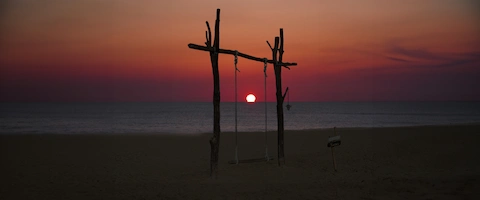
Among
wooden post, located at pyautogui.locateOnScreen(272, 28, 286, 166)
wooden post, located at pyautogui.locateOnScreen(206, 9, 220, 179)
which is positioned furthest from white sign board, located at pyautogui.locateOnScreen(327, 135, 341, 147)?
wooden post, located at pyautogui.locateOnScreen(206, 9, 220, 179)

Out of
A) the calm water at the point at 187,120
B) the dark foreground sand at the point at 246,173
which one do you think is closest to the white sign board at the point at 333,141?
the dark foreground sand at the point at 246,173

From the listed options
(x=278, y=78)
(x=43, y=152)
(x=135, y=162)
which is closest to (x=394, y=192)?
(x=278, y=78)

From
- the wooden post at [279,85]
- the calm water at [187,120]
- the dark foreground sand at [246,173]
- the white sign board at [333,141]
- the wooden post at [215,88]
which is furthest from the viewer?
the calm water at [187,120]

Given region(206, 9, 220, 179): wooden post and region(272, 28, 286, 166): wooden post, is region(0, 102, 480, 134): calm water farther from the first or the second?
region(206, 9, 220, 179): wooden post

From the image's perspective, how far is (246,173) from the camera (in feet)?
37.5

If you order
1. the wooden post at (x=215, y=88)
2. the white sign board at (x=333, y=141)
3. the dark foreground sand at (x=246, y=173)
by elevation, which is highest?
the wooden post at (x=215, y=88)

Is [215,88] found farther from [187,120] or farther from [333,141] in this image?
[187,120]

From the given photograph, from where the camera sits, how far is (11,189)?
9867 mm

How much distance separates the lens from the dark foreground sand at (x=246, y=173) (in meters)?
9.01

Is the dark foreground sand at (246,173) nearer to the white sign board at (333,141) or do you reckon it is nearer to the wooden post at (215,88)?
the wooden post at (215,88)

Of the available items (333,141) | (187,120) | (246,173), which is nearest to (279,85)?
(333,141)

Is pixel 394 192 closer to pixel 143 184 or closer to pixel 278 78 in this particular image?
pixel 278 78

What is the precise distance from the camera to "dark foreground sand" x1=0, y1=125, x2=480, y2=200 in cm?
901

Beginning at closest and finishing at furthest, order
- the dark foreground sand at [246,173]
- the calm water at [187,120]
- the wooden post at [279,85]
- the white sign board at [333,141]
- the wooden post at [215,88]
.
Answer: the dark foreground sand at [246,173]
the wooden post at [215,88]
the white sign board at [333,141]
the wooden post at [279,85]
the calm water at [187,120]
